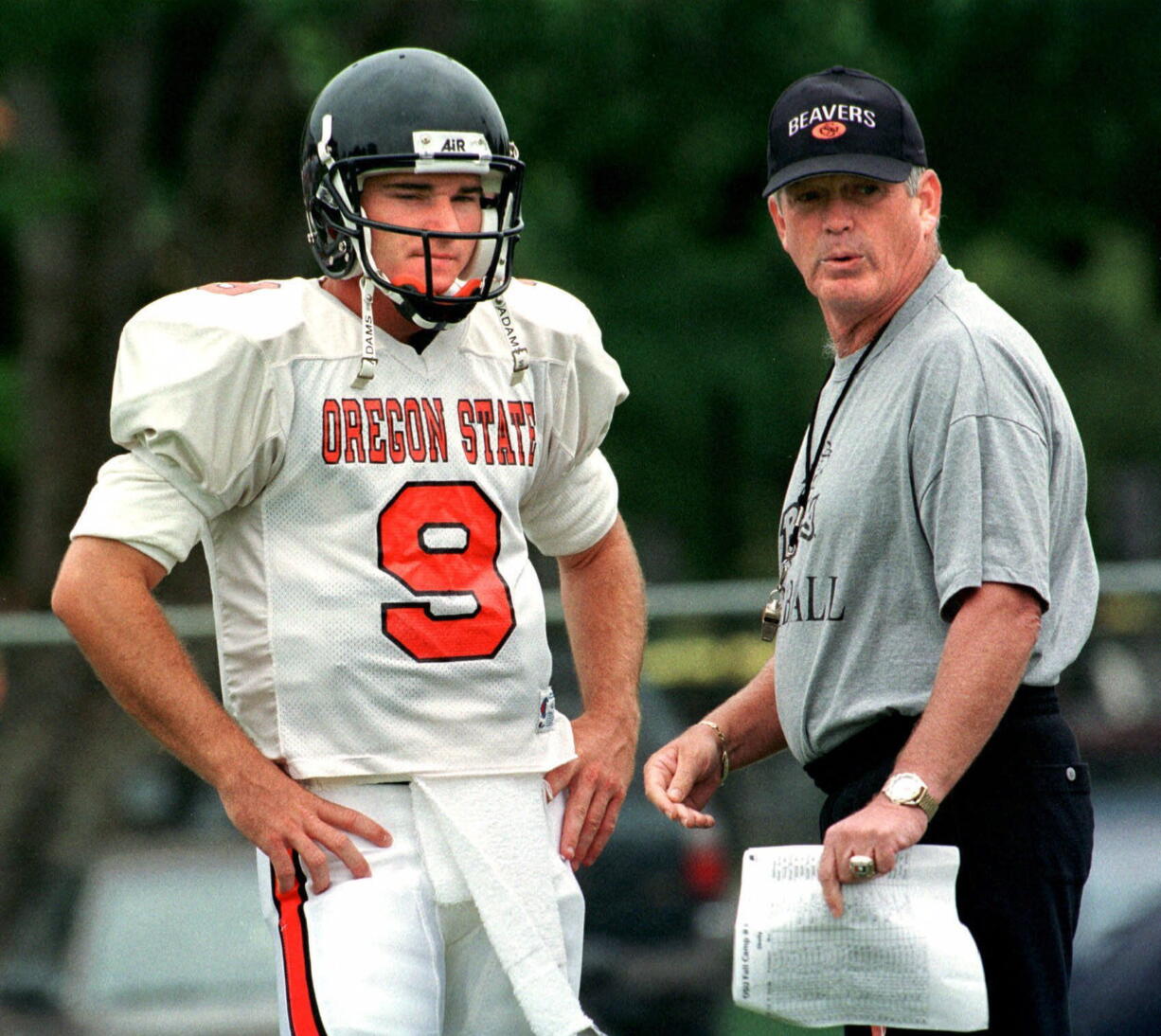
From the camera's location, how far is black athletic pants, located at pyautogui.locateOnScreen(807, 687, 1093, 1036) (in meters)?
2.90

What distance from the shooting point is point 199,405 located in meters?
2.85

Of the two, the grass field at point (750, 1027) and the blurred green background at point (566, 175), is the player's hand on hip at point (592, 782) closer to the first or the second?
the grass field at point (750, 1027)

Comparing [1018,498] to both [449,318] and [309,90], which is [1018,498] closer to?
[449,318]

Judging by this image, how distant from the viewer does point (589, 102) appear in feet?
32.4

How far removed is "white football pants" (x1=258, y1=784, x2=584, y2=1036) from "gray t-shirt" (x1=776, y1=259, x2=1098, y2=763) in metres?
0.60

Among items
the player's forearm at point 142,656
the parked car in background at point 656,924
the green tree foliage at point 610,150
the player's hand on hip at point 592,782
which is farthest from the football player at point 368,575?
the green tree foliage at point 610,150

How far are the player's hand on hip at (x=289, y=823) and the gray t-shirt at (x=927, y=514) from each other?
2.58ft

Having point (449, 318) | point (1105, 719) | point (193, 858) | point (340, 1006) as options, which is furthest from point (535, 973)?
point (1105, 719)

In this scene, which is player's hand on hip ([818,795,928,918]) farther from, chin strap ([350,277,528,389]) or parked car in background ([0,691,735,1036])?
parked car in background ([0,691,735,1036])

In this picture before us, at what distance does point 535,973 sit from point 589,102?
7525 millimetres

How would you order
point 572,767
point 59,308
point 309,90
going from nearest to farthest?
1. point 572,767
2. point 309,90
3. point 59,308

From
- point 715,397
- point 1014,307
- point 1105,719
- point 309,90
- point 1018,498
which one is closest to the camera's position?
point 1018,498

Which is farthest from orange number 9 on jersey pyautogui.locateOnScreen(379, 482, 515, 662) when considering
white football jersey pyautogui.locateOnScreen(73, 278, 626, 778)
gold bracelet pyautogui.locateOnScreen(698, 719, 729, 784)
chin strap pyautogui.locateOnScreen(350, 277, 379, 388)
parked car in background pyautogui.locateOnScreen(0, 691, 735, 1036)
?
parked car in background pyautogui.locateOnScreen(0, 691, 735, 1036)

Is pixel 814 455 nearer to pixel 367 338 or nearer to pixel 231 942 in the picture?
pixel 367 338
